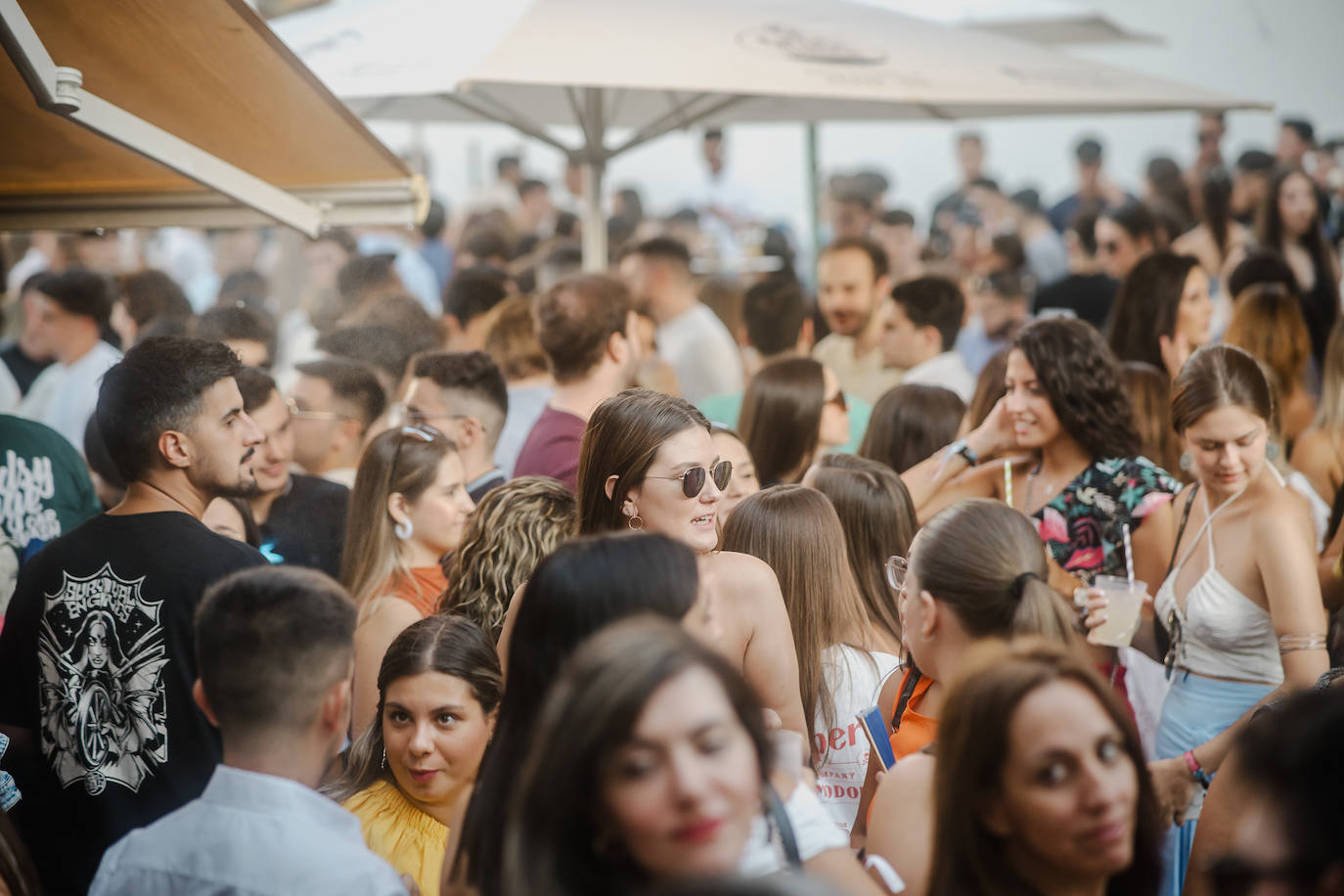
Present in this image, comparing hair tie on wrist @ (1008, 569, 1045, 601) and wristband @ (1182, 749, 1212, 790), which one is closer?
hair tie on wrist @ (1008, 569, 1045, 601)

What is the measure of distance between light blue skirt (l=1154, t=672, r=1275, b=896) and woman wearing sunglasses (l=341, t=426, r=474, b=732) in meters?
2.08

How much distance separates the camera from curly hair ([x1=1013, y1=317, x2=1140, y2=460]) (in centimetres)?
384

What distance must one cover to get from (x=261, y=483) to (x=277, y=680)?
202cm

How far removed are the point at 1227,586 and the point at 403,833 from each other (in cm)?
225

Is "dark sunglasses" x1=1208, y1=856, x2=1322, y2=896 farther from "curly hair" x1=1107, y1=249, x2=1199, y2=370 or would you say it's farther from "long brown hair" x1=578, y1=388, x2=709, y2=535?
"curly hair" x1=1107, y1=249, x2=1199, y2=370

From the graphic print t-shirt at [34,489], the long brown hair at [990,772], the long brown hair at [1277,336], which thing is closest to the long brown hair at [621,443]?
the long brown hair at [990,772]

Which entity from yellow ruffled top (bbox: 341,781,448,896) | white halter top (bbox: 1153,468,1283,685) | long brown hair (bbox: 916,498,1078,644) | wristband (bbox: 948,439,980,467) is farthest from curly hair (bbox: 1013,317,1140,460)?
yellow ruffled top (bbox: 341,781,448,896)

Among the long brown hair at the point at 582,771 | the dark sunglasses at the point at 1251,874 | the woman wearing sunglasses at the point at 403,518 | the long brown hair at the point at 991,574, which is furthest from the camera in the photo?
the woman wearing sunglasses at the point at 403,518

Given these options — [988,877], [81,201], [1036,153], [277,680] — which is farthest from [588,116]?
[1036,153]

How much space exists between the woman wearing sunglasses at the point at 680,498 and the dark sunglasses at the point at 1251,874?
122 cm

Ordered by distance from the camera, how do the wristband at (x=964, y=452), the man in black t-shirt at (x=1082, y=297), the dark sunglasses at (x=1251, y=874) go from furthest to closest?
1. the man in black t-shirt at (x=1082, y=297)
2. the wristband at (x=964, y=452)
3. the dark sunglasses at (x=1251, y=874)

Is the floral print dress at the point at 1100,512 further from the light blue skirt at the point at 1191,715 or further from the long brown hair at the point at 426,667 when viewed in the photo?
the long brown hair at the point at 426,667

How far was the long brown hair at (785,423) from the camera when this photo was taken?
445 centimetres

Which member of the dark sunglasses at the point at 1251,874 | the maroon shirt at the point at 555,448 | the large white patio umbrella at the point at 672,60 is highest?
the large white patio umbrella at the point at 672,60
